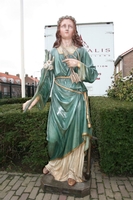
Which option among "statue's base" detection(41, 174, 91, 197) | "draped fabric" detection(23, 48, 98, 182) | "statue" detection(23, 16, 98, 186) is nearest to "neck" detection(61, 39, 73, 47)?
"statue" detection(23, 16, 98, 186)

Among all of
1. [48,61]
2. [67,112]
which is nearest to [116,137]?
[67,112]

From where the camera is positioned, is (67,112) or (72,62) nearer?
(72,62)

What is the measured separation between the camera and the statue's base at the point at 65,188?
261 cm

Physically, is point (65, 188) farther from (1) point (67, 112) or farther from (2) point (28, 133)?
(2) point (28, 133)

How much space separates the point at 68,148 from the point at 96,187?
991 millimetres

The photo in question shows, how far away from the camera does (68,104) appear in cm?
256

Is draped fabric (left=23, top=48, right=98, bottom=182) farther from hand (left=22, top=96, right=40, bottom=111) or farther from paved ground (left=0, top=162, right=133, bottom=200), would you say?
paved ground (left=0, top=162, right=133, bottom=200)

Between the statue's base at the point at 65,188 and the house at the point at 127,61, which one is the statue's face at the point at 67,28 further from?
the house at the point at 127,61

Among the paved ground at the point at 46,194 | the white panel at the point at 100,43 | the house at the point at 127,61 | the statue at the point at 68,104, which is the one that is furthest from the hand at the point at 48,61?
the house at the point at 127,61

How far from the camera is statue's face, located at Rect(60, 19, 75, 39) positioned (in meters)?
2.58

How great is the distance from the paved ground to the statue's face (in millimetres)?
2381

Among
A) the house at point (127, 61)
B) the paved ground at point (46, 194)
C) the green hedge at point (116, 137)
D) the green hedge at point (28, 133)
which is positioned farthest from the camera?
the house at point (127, 61)

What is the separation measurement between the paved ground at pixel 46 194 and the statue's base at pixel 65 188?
0.06 meters

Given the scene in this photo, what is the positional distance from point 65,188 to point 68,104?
1239 mm
